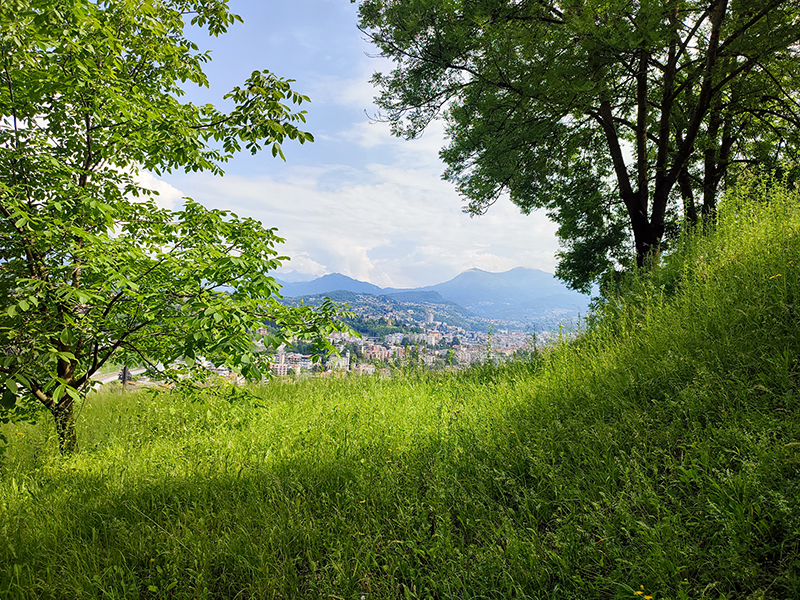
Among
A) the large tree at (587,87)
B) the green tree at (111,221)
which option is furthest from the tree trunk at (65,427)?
the large tree at (587,87)

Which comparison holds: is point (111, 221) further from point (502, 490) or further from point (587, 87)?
point (587, 87)

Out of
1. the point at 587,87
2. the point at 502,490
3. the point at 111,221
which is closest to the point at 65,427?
the point at 111,221

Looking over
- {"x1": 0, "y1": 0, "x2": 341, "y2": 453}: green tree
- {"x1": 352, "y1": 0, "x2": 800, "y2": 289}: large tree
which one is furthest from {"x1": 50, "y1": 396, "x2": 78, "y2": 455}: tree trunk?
{"x1": 352, "y1": 0, "x2": 800, "y2": 289}: large tree

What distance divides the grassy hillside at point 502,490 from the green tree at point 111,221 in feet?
3.88

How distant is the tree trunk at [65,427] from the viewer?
15.2ft

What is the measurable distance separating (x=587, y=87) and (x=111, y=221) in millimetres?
8026

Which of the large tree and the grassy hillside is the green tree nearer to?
the grassy hillside

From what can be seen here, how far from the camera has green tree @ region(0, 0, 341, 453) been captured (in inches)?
128

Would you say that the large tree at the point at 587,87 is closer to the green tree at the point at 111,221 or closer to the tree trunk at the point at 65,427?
the green tree at the point at 111,221

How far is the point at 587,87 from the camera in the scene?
7.15 meters

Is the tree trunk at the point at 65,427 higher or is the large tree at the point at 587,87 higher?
the large tree at the point at 587,87

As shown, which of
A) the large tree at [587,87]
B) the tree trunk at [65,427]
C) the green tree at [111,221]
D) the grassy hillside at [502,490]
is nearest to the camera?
the grassy hillside at [502,490]

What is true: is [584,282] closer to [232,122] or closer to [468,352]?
[468,352]

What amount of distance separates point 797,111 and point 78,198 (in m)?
16.8
